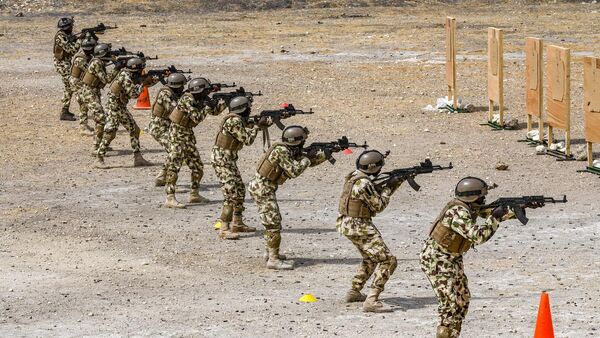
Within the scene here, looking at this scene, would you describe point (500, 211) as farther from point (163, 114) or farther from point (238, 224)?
point (163, 114)

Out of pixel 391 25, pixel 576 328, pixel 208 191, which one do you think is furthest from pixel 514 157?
pixel 391 25

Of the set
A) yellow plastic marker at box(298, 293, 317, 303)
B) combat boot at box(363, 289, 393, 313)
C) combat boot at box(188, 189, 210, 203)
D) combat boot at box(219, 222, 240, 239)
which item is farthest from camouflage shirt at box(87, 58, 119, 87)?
combat boot at box(363, 289, 393, 313)

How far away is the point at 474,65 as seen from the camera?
3156 cm

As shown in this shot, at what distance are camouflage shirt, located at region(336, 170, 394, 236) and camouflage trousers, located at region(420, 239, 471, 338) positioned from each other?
166 centimetres

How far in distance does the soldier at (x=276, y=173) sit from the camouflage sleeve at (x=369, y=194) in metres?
1.77

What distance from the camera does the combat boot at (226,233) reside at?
54.5ft

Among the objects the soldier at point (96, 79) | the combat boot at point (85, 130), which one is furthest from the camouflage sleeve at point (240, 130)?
the combat boot at point (85, 130)

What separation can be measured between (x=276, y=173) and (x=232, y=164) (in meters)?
1.80

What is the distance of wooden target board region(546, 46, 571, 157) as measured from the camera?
2086 cm

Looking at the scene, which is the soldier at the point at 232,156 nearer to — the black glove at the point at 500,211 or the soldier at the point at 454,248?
the soldier at the point at 454,248

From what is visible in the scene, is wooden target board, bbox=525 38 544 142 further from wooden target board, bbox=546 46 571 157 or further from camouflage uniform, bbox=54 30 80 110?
camouflage uniform, bbox=54 30 80 110

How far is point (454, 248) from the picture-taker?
11297 mm

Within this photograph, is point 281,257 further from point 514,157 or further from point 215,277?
point 514,157

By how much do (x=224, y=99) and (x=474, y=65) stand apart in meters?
14.7
